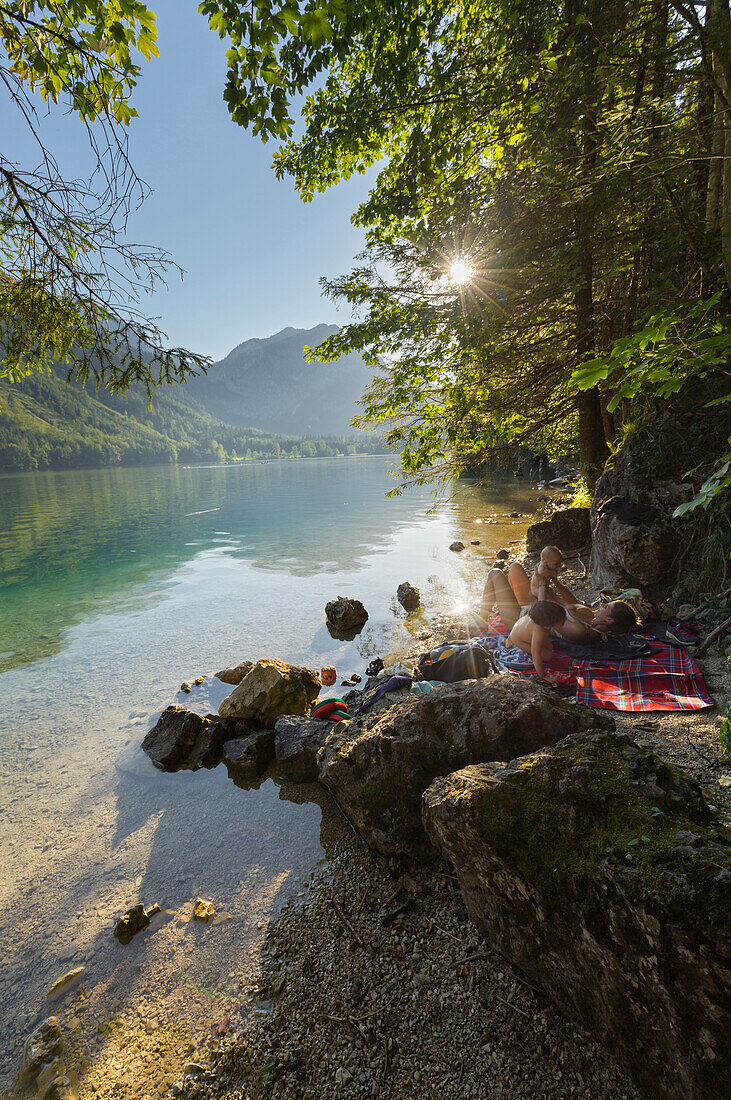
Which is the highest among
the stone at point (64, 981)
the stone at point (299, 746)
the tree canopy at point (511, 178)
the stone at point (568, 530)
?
the tree canopy at point (511, 178)

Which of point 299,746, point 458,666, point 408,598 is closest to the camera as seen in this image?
point 299,746

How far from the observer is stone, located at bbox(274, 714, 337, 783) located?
4887 millimetres

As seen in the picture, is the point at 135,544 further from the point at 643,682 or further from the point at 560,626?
the point at 643,682

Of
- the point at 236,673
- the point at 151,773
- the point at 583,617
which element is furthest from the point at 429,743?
the point at 236,673

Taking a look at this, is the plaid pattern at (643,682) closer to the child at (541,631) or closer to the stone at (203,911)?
the child at (541,631)

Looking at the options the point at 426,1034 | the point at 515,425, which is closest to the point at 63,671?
the point at 426,1034

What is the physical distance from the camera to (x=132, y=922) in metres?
3.35

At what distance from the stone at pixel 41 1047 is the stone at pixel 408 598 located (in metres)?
8.35

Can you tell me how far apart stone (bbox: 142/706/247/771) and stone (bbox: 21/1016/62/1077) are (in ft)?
8.82

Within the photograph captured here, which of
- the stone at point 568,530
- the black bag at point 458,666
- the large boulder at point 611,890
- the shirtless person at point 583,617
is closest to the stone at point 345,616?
the shirtless person at point 583,617

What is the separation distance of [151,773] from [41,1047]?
2.84 metres

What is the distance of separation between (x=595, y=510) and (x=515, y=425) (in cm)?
267

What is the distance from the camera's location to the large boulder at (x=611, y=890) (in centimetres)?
161

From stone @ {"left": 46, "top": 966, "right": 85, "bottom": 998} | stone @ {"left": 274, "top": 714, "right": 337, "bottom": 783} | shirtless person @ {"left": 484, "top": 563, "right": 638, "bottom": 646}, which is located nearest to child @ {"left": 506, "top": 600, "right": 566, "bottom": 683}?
shirtless person @ {"left": 484, "top": 563, "right": 638, "bottom": 646}
